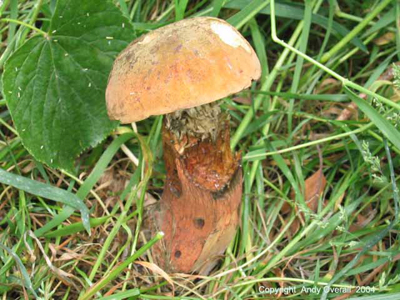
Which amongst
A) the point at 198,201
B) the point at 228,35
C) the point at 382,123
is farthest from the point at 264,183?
the point at 228,35

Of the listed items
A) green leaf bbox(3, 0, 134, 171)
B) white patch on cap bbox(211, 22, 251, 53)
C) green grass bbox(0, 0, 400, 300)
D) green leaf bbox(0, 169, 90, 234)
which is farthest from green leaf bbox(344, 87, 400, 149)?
green leaf bbox(0, 169, 90, 234)

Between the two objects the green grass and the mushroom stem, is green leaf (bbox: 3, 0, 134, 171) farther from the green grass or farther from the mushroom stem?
the mushroom stem

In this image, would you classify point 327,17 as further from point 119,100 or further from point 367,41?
point 119,100

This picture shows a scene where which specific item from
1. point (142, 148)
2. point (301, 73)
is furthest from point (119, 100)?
point (301, 73)

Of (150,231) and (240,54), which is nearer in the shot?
(240,54)

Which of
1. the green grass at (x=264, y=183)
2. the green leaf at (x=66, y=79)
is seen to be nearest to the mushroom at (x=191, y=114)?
the green grass at (x=264, y=183)

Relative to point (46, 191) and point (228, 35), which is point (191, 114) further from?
point (46, 191)

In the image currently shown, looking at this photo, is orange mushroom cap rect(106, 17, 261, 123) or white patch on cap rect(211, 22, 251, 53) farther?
white patch on cap rect(211, 22, 251, 53)
